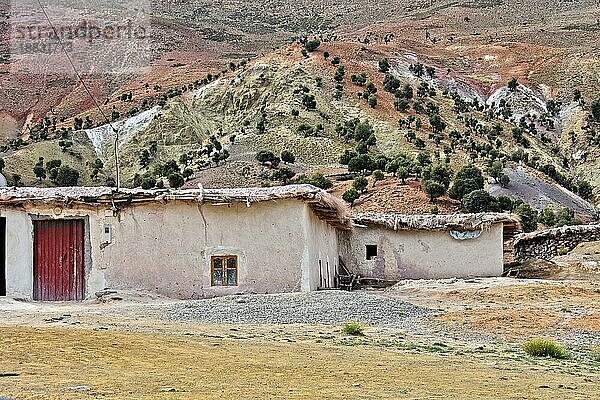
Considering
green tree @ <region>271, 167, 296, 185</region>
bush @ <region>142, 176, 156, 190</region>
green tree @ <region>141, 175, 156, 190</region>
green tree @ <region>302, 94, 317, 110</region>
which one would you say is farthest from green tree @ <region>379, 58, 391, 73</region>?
bush @ <region>142, 176, 156, 190</region>

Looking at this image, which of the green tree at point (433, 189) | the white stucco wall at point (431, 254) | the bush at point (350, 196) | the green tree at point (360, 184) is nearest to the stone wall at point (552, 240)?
the white stucco wall at point (431, 254)

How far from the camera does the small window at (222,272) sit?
70.3 ft

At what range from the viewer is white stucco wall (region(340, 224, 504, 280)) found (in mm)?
27531

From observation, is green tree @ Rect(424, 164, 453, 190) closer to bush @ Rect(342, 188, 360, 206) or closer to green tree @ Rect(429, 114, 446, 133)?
bush @ Rect(342, 188, 360, 206)

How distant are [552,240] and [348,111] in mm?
30431

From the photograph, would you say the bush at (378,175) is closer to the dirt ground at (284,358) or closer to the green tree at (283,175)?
the green tree at (283,175)

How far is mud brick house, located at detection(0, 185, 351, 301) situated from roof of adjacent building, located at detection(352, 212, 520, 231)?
21.6ft

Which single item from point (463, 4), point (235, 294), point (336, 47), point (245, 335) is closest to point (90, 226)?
point (235, 294)

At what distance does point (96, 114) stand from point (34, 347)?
6911 cm

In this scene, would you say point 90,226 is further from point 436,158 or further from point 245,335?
point 436,158

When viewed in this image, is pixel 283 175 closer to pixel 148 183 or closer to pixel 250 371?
pixel 148 183

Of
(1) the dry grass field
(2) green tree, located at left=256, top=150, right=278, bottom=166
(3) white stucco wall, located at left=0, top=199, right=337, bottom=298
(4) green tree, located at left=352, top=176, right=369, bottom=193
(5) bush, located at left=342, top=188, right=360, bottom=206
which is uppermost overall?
(2) green tree, located at left=256, top=150, right=278, bottom=166

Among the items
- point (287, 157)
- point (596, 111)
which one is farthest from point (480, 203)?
point (596, 111)

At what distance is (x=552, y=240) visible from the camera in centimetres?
3347
